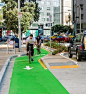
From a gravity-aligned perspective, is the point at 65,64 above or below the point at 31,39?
below

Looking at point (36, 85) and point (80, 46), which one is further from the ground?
point (80, 46)

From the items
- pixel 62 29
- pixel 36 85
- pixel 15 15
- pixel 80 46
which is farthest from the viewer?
pixel 62 29

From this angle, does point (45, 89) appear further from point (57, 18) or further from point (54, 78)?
point (57, 18)

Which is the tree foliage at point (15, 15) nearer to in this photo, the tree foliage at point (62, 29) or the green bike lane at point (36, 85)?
the tree foliage at point (62, 29)

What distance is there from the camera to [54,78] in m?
11.2

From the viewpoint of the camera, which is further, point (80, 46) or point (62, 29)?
point (62, 29)

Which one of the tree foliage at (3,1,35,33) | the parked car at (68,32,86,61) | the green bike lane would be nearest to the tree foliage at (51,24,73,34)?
the tree foliage at (3,1,35,33)

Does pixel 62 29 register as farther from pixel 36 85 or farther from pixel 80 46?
pixel 36 85

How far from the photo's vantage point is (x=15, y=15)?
165ft

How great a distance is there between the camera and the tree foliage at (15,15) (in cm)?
5034

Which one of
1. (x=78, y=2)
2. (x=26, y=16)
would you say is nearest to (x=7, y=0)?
(x=26, y=16)

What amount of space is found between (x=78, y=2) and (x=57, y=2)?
1535 inches

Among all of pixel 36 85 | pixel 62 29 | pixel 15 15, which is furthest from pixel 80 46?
pixel 62 29

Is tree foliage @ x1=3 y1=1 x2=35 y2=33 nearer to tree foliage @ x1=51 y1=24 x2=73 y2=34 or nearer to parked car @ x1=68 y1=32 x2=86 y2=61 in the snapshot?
parked car @ x1=68 y1=32 x2=86 y2=61
